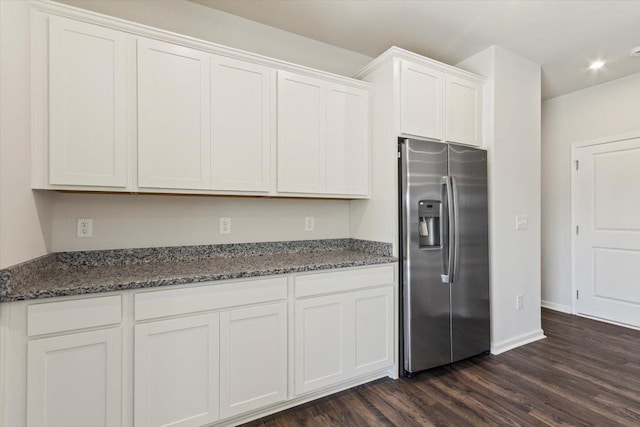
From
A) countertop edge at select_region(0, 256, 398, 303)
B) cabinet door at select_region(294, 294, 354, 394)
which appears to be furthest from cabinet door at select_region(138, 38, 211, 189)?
cabinet door at select_region(294, 294, 354, 394)

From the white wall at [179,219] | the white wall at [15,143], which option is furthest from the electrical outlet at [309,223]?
the white wall at [15,143]

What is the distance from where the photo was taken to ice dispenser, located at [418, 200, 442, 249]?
7.83 ft

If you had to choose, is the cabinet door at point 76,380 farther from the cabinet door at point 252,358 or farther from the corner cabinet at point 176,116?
the corner cabinet at point 176,116

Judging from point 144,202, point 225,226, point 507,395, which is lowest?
point 507,395

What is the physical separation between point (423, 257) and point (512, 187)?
132cm

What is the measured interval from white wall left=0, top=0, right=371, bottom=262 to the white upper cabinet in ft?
2.47

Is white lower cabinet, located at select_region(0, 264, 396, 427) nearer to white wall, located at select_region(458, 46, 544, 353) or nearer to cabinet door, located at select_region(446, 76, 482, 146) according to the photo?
white wall, located at select_region(458, 46, 544, 353)

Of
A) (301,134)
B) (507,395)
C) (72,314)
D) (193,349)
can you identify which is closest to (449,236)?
(507,395)

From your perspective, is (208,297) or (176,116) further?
(176,116)

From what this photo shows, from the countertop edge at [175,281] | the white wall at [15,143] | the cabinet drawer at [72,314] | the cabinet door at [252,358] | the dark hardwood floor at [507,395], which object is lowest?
the dark hardwood floor at [507,395]

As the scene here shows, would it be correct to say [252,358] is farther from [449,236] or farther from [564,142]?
[564,142]

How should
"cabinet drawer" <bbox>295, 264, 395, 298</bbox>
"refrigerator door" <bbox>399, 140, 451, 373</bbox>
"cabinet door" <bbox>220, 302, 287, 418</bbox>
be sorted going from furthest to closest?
"refrigerator door" <bbox>399, 140, 451, 373</bbox>
"cabinet drawer" <bbox>295, 264, 395, 298</bbox>
"cabinet door" <bbox>220, 302, 287, 418</bbox>

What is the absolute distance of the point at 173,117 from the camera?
1872 millimetres

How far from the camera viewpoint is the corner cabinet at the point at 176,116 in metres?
1.62
